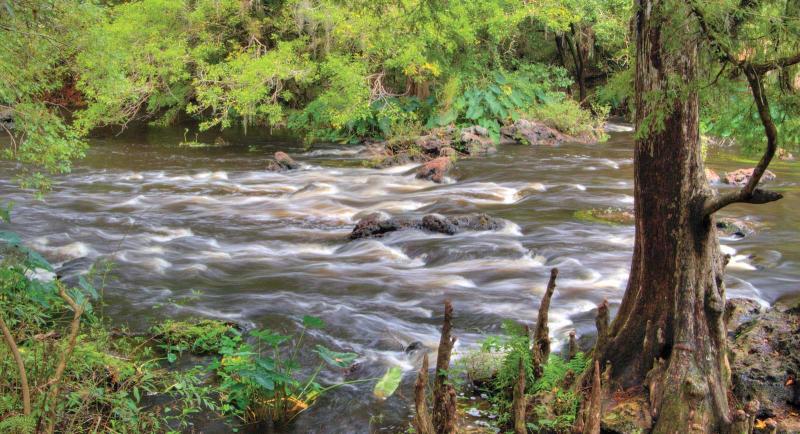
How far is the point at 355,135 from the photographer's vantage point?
2000 centimetres

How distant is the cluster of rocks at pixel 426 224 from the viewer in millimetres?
9898

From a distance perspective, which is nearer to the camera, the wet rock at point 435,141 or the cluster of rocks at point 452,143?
the cluster of rocks at point 452,143

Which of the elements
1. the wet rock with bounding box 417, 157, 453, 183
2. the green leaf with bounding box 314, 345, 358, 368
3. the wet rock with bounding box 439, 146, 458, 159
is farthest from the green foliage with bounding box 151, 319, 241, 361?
the wet rock with bounding box 439, 146, 458, 159

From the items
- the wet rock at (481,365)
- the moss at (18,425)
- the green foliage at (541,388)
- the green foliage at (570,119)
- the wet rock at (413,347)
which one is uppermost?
the green foliage at (570,119)

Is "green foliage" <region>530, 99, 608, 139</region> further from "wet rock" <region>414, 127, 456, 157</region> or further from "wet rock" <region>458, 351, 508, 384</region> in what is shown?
"wet rock" <region>458, 351, 508, 384</region>

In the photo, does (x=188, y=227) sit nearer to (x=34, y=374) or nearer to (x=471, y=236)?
(x=471, y=236)

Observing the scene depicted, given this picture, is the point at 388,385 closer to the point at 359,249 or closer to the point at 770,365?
the point at 770,365

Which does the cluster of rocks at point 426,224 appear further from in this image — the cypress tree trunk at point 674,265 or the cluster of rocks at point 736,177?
the cypress tree trunk at point 674,265

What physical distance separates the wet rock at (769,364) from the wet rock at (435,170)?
30.5 ft

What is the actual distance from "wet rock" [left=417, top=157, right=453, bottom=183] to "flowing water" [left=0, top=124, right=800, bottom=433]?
11.0 inches

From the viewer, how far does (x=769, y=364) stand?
4727mm

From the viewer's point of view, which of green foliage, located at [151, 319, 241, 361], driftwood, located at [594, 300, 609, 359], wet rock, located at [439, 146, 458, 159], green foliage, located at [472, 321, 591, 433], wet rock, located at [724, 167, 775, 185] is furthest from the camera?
wet rock, located at [439, 146, 458, 159]

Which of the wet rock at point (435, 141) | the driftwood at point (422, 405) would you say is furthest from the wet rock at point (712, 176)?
the driftwood at point (422, 405)

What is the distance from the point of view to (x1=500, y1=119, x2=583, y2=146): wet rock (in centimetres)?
1903
